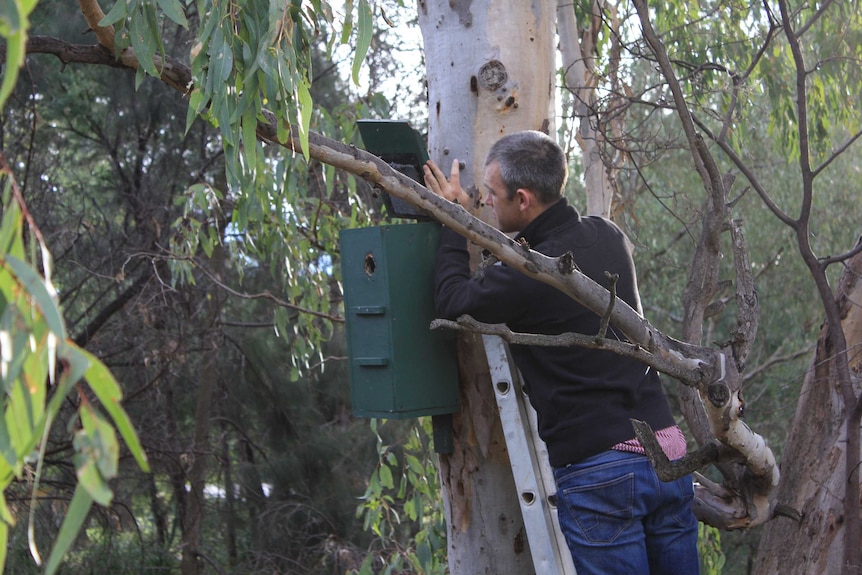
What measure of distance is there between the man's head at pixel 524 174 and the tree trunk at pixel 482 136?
0.21m

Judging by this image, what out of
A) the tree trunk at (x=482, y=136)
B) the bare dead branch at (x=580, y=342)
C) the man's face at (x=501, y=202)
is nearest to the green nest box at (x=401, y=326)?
the tree trunk at (x=482, y=136)

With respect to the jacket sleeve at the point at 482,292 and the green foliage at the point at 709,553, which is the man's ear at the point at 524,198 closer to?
the jacket sleeve at the point at 482,292

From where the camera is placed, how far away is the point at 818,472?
3256mm

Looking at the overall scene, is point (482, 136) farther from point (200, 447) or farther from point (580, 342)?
point (200, 447)

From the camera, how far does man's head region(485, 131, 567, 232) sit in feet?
8.80

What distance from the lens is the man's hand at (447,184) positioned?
9.37 ft

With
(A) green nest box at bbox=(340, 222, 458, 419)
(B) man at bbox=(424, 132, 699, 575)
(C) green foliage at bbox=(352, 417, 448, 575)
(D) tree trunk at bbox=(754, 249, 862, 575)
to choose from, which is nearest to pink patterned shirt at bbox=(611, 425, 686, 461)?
(B) man at bbox=(424, 132, 699, 575)

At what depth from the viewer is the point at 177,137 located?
7480 mm

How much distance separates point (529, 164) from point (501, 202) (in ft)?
0.44

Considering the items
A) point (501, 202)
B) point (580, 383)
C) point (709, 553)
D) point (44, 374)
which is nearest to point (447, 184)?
point (501, 202)

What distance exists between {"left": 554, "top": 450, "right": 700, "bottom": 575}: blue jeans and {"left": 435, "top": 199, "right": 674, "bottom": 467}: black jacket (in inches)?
2.2

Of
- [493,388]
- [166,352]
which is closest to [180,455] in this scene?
[166,352]

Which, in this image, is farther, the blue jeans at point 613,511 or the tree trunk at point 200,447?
the tree trunk at point 200,447

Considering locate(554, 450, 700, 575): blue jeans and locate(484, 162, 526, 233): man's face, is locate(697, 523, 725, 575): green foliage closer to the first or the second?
locate(554, 450, 700, 575): blue jeans
